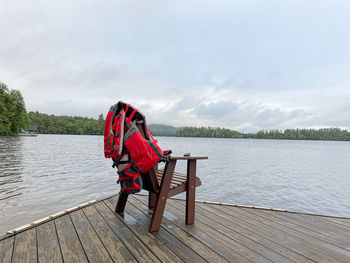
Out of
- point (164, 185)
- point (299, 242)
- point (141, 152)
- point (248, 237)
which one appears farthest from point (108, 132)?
point (299, 242)

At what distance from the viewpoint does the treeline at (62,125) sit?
103106 mm

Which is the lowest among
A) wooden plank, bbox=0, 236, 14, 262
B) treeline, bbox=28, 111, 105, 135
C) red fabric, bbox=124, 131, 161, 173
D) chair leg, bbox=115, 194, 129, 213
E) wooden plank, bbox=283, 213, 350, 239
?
wooden plank, bbox=0, 236, 14, 262

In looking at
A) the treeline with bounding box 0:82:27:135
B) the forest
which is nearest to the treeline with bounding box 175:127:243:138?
the forest

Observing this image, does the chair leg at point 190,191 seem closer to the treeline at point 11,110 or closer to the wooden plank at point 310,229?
the wooden plank at point 310,229

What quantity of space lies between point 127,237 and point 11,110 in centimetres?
6613

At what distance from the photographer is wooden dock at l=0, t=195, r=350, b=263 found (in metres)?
2.05

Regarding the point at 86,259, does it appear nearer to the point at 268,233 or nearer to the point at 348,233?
the point at 268,233

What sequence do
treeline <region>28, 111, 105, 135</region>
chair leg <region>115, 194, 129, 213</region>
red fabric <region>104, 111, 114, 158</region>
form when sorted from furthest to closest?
treeline <region>28, 111, 105, 135</region>, chair leg <region>115, 194, 129, 213</region>, red fabric <region>104, 111, 114, 158</region>

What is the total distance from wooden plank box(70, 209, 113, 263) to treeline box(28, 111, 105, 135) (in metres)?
119

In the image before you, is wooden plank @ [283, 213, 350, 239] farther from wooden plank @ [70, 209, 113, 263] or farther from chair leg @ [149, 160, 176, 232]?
wooden plank @ [70, 209, 113, 263]

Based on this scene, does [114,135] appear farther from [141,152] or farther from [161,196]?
[161,196]

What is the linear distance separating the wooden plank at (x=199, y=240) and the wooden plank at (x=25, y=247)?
155cm

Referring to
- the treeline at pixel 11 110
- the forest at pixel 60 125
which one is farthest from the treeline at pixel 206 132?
the treeline at pixel 11 110

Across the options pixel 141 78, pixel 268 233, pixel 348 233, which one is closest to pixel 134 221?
pixel 268 233
